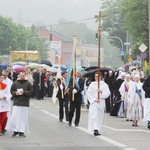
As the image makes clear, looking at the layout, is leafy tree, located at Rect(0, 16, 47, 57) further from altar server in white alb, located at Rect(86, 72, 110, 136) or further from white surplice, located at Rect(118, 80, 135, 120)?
altar server in white alb, located at Rect(86, 72, 110, 136)

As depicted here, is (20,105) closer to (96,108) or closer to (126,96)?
(96,108)

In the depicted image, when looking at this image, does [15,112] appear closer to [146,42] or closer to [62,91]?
[62,91]

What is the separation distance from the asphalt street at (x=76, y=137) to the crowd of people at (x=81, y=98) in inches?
13.3

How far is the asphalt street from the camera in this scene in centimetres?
1511

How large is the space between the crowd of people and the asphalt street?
34cm

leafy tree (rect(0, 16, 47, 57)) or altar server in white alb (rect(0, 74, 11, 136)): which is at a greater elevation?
leafy tree (rect(0, 16, 47, 57))

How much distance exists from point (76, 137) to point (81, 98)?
3.81 m

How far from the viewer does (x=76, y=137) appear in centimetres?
1731

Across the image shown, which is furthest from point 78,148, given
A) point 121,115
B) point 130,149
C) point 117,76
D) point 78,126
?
point 117,76

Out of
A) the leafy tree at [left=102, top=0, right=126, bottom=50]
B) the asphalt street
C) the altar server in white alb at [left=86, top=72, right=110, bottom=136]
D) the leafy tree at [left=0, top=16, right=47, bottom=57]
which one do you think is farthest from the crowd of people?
the leafy tree at [left=0, top=16, right=47, bottom=57]

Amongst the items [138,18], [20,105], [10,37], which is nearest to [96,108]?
[20,105]

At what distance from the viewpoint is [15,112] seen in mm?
17516

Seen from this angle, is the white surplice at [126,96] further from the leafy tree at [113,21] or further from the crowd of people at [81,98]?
the leafy tree at [113,21]

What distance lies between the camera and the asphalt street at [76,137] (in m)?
15.1
